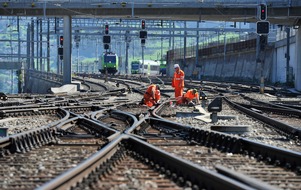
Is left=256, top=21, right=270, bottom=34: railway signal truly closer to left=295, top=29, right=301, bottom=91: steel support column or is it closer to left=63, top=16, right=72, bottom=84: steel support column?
left=295, top=29, right=301, bottom=91: steel support column

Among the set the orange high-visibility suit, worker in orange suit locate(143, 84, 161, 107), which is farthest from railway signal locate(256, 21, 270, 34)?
worker in orange suit locate(143, 84, 161, 107)

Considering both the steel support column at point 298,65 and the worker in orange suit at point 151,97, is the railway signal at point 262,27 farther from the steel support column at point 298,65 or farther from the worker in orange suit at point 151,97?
the worker in orange suit at point 151,97

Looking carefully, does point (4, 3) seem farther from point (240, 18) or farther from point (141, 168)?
point (141, 168)

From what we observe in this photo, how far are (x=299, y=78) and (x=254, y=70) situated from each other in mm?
23565

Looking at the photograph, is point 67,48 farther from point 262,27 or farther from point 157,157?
point 157,157

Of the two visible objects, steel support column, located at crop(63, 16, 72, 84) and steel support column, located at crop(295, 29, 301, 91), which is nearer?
steel support column, located at crop(295, 29, 301, 91)

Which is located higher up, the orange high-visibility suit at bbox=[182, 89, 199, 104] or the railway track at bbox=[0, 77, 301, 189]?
the railway track at bbox=[0, 77, 301, 189]

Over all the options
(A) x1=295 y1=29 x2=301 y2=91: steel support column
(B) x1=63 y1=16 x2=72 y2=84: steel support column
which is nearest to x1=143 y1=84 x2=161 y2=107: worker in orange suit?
(A) x1=295 y1=29 x2=301 y2=91: steel support column

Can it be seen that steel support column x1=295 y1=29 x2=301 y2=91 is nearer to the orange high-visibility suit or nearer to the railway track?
the orange high-visibility suit

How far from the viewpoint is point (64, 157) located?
7.81m

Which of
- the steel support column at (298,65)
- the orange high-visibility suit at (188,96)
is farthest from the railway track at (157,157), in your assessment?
the steel support column at (298,65)

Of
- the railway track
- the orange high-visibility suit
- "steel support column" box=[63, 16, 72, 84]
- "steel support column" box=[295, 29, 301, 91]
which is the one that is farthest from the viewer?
"steel support column" box=[63, 16, 72, 84]

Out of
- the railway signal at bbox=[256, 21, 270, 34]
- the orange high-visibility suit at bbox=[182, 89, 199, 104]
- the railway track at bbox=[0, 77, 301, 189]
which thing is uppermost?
the railway signal at bbox=[256, 21, 270, 34]

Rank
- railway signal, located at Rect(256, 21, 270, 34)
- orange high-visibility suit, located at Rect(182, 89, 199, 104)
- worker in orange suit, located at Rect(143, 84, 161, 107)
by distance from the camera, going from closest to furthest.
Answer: worker in orange suit, located at Rect(143, 84, 161, 107), orange high-visibility suit, located at Rect(182, 89, 199, 104), railway signal, located at Rect(256, 21, 270, 34)
